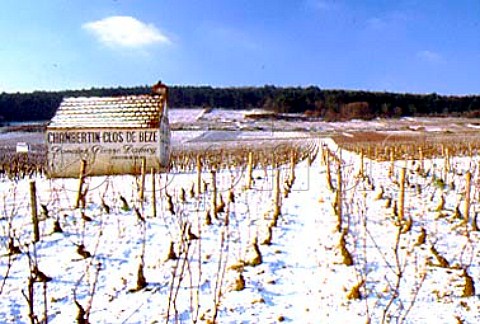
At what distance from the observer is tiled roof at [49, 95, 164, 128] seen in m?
16.8

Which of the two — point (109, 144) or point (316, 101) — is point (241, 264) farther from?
point (316, 101)

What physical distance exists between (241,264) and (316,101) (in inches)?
3563

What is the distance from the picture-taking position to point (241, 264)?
259 inches

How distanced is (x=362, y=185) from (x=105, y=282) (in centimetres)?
924

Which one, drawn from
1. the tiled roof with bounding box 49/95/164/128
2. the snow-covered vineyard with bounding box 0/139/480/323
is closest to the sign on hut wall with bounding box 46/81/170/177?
the tiled roof with bounding box 49/95/164/128

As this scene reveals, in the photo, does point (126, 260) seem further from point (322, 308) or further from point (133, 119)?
point (133, 119)

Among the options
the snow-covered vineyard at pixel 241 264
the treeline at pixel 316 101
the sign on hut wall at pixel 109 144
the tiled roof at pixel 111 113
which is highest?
the treeline at pixel 316 101

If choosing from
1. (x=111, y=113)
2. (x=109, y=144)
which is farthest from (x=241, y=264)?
(x=111, y=113)

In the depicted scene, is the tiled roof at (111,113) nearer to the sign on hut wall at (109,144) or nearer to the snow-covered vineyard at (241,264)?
the sign on hut wall at (109,144)

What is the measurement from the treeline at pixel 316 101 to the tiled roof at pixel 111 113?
65.5m

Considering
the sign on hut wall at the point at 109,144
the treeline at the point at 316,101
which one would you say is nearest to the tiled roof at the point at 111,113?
the sign on hut wall at the point at 109,144

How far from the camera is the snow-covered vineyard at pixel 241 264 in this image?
520 cm

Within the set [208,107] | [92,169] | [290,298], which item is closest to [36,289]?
[290,298]

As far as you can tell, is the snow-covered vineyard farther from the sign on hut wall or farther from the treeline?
the treeline
